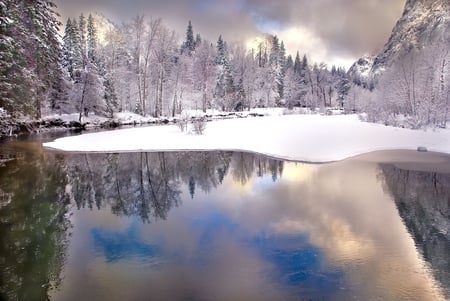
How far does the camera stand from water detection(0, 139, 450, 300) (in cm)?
607

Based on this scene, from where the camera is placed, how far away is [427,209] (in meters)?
10.8

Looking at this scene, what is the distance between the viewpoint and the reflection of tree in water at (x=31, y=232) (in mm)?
6251

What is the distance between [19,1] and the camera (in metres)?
19.1

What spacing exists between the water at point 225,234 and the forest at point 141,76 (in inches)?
264

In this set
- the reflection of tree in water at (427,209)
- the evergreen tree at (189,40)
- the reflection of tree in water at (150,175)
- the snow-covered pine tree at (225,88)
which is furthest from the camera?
the evergreen tree at (189,40)

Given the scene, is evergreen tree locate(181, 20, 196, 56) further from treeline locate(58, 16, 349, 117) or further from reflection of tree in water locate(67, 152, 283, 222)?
reflection of tree in water locate(67, 152, 283, 222)

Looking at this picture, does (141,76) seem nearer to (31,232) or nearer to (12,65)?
(12,65)

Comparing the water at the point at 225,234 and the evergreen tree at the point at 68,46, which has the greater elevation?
the evergreen tree at the point at 68,46

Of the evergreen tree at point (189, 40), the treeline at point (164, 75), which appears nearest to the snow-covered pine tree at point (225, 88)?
the treeline at point (164, 75)

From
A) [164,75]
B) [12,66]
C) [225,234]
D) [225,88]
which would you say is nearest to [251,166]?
[225,234]

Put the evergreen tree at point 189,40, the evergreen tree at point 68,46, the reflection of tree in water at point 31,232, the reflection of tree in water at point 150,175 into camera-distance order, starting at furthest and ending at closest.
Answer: the evergreen tree at point 189,40, the evergreen tree at point 68,46, the reflection of tree in water at point 150,175, the reflection of tree in water at point 31,232

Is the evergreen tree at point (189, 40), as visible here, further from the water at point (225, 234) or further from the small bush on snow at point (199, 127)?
the water at point (225, 234)

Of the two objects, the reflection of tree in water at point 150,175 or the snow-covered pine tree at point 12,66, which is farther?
the snow-covered pine tree at point 12,66

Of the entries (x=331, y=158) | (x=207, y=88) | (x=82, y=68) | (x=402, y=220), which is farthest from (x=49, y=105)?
(x=402, y=220)
